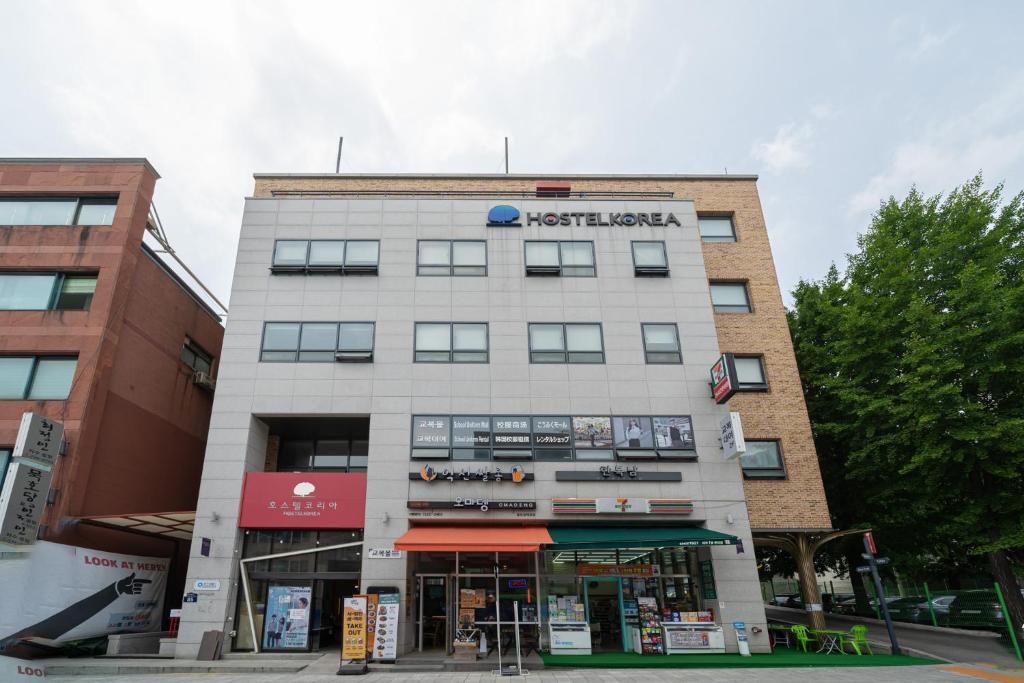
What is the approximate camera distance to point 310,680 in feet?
41.3

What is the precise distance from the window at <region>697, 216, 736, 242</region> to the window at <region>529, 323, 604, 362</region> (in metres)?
7.29

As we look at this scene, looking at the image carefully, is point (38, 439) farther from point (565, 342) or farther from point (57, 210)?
point (565, 342)

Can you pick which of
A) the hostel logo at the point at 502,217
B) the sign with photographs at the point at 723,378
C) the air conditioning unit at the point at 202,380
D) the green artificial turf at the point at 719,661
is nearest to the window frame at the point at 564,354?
the sign with photographs at the point at 723,378

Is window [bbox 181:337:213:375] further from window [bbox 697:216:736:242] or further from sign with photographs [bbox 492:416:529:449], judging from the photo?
window [bbox 697:216:736:242]

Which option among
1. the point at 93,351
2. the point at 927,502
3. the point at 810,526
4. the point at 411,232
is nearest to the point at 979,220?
the point at 927,502

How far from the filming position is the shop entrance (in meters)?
16.2

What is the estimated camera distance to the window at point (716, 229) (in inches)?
882

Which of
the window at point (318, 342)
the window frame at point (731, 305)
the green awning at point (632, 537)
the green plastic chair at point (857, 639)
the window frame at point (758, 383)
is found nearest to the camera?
the green awning at point (632, 537)

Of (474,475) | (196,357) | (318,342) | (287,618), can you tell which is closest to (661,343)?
(474,475)

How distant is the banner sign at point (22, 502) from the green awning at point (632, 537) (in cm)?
1402

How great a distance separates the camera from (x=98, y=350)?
17422mm

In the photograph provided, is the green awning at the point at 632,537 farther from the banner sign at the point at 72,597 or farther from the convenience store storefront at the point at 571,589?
the banner sign at the point at 72,597

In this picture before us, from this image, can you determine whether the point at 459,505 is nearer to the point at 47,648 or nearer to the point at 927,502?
the point at 47,648

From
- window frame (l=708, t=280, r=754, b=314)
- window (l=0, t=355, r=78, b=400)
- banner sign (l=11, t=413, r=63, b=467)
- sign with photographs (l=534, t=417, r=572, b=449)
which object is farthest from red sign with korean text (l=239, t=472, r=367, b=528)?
window frame (l=708, t=280, r=754, b=314)
